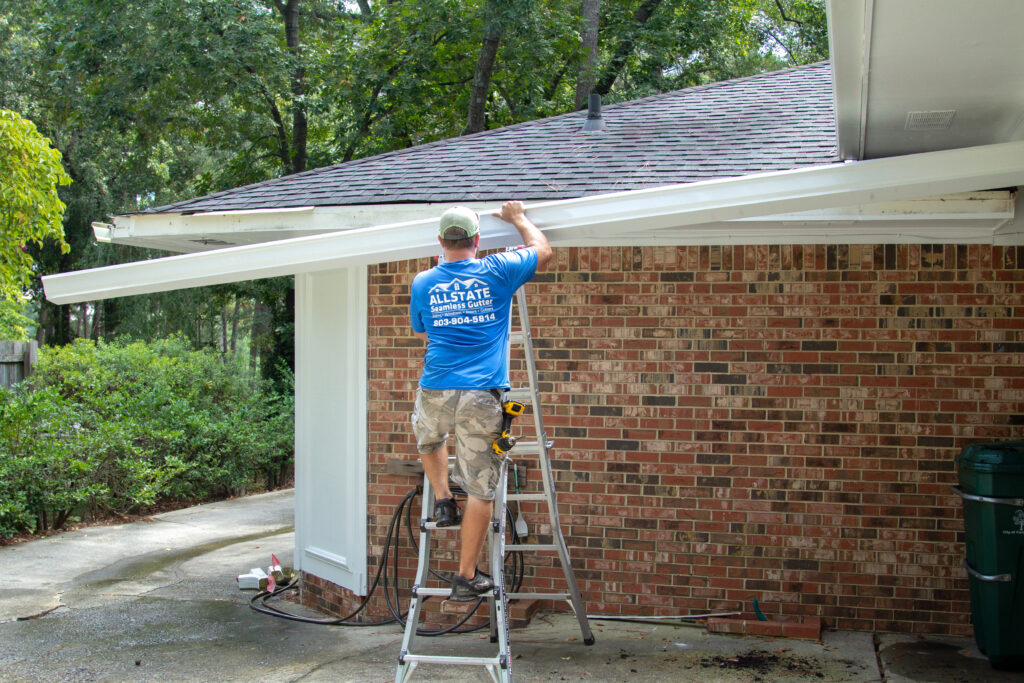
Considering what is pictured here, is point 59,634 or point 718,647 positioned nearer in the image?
point 718,647

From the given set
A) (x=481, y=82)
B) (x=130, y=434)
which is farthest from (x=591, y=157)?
(x=481, y=82)

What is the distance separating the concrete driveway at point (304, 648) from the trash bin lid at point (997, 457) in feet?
3.59

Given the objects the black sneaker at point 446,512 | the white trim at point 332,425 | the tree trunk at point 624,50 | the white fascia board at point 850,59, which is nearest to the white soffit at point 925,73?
the white fascia board at point 850,59

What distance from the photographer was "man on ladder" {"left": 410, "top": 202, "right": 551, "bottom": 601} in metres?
3.66

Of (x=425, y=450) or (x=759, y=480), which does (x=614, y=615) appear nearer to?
(x=759, y=480)

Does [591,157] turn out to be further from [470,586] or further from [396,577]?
[470,586]

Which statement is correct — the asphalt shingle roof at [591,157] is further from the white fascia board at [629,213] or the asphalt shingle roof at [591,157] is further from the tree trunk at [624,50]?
the tree trunk at [624,50]

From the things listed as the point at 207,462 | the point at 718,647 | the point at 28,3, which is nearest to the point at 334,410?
the point at 718,647

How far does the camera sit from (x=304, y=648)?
547cm

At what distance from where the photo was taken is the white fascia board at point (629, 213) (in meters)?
3.31

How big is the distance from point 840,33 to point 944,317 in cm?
290

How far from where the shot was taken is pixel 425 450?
399 centimetres

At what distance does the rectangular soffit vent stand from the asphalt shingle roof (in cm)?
149

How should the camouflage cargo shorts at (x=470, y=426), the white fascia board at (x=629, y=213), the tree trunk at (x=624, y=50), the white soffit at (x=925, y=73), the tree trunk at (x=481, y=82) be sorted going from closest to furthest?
the white soffit at (x=925, y=73) → the white fascia board at (x=629, y=213) → the camouflage cargo shorts at (x=470, y=426) → the tree trunk at (x=481, y=82) → the tree trunk at (x=624, y=50)
